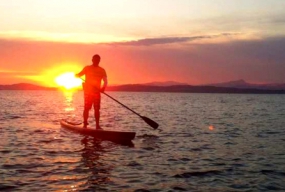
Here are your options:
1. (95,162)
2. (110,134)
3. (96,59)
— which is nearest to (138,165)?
(95,162)

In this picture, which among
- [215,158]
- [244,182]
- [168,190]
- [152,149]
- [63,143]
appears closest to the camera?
[168,190]

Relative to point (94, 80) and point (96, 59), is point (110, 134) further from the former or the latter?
point (96, 59)

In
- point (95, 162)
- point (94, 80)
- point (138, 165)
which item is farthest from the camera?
point (94, 80)

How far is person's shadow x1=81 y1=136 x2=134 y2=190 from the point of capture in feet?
31.6

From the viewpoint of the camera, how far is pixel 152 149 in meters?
14.9

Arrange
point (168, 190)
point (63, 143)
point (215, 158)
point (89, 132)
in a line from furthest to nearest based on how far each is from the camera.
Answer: point (89, 132) < point (63, 143) < point (215, 158) < point (168, 190)

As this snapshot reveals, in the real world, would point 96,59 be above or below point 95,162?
above

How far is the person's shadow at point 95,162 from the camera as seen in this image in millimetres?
9617

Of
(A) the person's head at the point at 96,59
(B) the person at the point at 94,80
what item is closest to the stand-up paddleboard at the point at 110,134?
(B) the person at the point at 94,80

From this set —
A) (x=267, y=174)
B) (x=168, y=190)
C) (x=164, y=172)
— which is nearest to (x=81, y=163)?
(x=164, y=172)

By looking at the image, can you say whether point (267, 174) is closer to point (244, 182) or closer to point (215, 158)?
point (244, 182)

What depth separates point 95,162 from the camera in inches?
474

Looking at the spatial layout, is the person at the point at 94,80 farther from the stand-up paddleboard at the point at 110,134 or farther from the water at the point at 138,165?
the water at the point at 138,165

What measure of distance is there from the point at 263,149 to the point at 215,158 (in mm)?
3455
